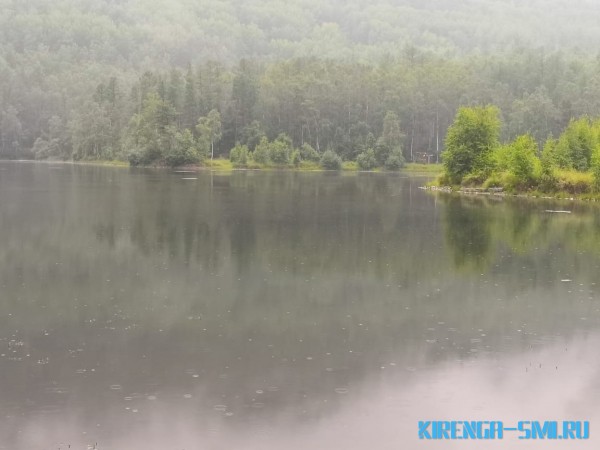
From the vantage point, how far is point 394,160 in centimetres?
15675

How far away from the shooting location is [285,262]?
32.3m

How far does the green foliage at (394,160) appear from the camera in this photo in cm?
15675

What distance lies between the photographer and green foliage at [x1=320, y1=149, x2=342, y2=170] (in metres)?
158

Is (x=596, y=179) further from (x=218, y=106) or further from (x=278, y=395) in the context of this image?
(x=218, y=106)

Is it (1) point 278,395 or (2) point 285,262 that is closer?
(1) point 278,395

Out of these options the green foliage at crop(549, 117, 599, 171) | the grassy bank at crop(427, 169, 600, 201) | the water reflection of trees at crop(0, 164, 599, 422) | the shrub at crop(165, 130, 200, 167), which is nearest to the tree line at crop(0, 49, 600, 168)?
the shrub at crop(165, 130, 200, 167)

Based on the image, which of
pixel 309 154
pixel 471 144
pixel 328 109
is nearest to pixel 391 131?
pixel 309 154

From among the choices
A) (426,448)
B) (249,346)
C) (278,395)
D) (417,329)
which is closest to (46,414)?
(278,395)

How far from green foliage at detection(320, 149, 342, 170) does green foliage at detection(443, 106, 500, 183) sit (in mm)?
67848

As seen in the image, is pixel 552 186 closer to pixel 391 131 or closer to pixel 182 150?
pixel 391 131

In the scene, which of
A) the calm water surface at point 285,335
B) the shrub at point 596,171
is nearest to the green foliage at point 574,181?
the shrub at point 596,171

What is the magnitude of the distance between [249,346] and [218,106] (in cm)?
15810

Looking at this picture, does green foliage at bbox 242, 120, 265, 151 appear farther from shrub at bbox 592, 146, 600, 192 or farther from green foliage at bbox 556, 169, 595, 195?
shrub at bbox 592, 146, 600, 192

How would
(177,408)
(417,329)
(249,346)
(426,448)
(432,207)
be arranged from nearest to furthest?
1. (426,448)
2. (177,408)
3. (249,346)
4. (417,329)
5. (432,207)
